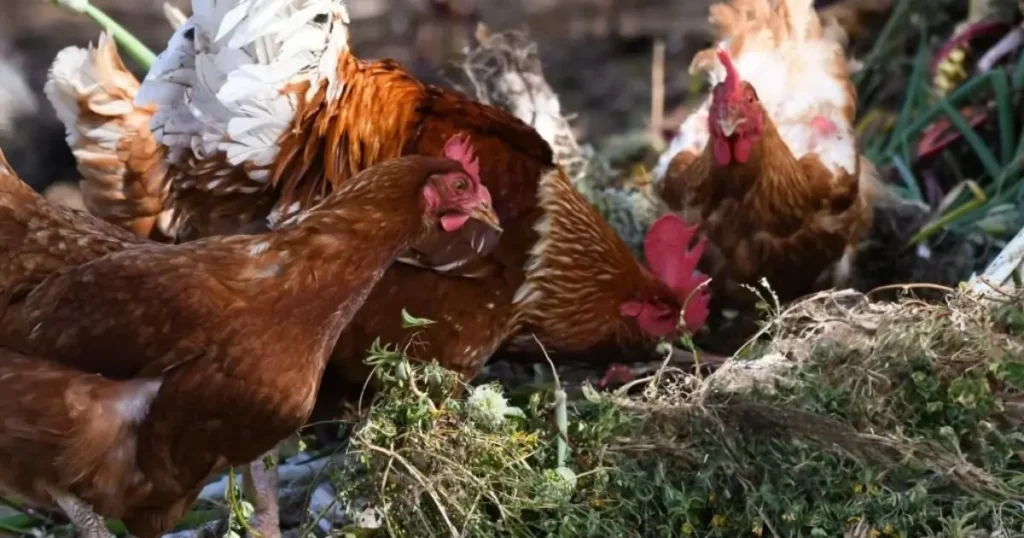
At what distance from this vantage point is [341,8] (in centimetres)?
240

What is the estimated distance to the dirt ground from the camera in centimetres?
354

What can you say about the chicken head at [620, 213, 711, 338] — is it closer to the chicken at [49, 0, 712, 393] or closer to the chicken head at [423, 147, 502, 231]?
the chicken at [49, 0, 712, 393]

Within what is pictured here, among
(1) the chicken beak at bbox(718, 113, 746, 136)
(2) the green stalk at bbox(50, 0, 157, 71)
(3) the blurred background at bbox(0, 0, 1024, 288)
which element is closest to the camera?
(2) the green stalk at bbox(50, 0, 157, 71)

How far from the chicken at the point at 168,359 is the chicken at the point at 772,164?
125 cm

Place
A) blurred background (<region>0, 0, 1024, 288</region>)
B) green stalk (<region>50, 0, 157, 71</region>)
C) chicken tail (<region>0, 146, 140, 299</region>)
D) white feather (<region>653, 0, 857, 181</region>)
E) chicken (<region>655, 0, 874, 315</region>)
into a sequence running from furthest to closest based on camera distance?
blurred background (<region>0, 0, 1024, 288</region>) < white feather (<region>653, 0, 857, 181</region>) < chicken (<region>655, 0, 874, 315</region>) < green stalk (<region>50, 0, 157, 71</region>) < chicken tail (<region>0, 146, 140, 299</region>)

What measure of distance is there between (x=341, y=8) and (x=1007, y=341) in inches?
58.3

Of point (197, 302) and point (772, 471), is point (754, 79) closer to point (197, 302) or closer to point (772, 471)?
point (772, 471)

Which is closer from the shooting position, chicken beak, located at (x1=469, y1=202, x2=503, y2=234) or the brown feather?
chicken beak, located at (x1=469, y1=202, x2=503, y2=234)

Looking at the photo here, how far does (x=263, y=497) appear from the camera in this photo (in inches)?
91.4

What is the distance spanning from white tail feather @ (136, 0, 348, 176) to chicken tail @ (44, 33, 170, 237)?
0.23m

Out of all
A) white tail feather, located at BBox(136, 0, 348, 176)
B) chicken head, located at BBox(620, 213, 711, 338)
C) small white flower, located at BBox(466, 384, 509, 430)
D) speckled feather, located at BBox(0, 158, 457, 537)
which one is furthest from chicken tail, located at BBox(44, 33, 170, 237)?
chicken head, located at BBox(620, 213, 711, 338)

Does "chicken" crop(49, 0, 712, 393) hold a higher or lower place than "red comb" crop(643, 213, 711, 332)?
higher

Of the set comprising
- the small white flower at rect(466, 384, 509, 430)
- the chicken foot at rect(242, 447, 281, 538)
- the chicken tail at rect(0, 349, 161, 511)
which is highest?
the chicken tail at rect(0, 349, 161, 511)

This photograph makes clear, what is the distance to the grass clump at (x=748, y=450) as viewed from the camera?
6.03ft
